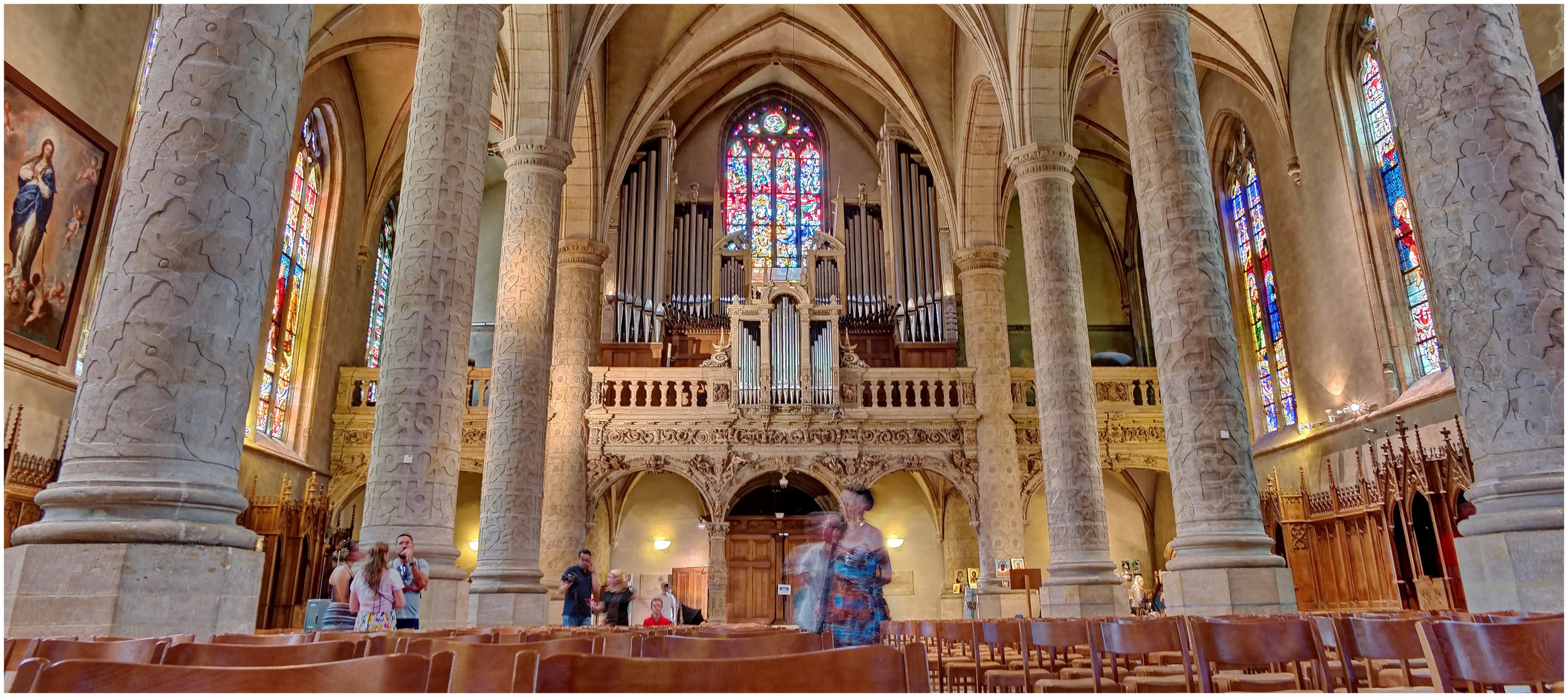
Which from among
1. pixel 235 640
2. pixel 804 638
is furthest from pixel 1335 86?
pixel 235 640

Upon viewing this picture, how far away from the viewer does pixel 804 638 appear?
3.33m

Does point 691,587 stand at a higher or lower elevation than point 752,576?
lower

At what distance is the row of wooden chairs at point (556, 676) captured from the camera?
1968 millimetres

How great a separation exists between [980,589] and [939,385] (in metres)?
4.10

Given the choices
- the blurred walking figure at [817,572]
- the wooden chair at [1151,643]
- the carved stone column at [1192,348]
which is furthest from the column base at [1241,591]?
the blurred walking figure at [817,572]

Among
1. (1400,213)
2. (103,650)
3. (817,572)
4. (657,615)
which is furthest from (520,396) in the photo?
(1400,213)

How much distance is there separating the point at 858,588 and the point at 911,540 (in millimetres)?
16329

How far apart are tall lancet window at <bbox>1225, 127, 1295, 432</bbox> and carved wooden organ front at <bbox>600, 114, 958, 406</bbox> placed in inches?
234

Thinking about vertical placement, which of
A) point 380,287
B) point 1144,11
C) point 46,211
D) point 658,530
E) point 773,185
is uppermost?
point 773,185

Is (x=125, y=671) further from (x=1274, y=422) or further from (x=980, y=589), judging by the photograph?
(x=1274, y=422)

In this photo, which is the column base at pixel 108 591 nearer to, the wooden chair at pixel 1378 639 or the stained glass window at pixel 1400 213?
the wooden chair at pixel 1378 639

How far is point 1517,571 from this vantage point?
4.40 meters

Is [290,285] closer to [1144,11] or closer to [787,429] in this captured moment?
[787,429]

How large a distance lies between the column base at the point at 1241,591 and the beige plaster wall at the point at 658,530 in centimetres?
1494
